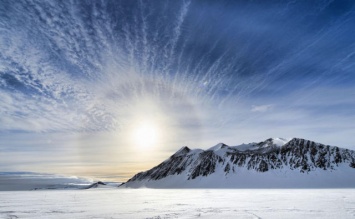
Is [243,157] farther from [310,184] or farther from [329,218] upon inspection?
[329,218]

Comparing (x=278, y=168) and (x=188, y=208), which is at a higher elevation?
(x=278, y=168)

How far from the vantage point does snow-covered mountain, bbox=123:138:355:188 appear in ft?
486

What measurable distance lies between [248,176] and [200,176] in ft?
108

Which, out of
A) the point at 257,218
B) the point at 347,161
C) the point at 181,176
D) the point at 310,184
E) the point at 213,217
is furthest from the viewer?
the point at 181,176

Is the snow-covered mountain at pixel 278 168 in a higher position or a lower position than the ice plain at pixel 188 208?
higher

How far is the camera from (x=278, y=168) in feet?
539

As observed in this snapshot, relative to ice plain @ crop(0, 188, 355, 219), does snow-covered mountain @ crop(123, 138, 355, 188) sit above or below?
above

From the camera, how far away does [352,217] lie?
61.3ft

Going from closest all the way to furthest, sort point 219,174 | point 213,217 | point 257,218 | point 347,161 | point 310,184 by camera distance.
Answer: point 257,218, point 213,217, point 310,184, point 347,161, point 219,174

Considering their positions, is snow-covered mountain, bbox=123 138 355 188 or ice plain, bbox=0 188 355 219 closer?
ice plain, bbox=0 188 355 219

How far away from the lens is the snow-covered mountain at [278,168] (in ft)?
486

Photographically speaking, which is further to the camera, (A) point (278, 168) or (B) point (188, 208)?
(A) point (278, 168)

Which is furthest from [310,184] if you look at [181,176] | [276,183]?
[181,176]

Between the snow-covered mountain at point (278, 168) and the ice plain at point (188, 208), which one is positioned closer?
the ice plain at point (188, 208)
